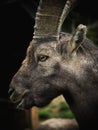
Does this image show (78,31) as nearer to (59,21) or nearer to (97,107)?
(59,21)

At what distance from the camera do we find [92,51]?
323 inches

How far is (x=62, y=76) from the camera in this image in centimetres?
808

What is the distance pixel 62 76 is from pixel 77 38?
1.87ft

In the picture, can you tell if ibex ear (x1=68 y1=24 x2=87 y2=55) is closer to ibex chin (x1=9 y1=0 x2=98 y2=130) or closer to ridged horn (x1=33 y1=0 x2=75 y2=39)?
ibex chin (x1=9 y1=0 x2=98 y2=130)

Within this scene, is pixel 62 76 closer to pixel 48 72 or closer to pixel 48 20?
pixel 48 72

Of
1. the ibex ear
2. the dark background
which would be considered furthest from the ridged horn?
the dark background

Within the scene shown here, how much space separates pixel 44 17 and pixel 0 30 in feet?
13.5

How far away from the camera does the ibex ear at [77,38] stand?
25.8 feet

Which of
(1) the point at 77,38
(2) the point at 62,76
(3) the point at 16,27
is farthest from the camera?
(3) the point at 16,27

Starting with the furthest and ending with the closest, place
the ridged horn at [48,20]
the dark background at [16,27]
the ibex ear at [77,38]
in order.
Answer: the dark background at [16,27] → the ridged horn at [48,20] → the ibex ear at [77,38]

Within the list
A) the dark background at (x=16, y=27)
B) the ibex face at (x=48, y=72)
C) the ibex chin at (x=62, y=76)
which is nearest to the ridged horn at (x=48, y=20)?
the ibex chin at (x=62, y=76)

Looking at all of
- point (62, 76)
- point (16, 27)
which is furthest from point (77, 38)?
point (16, 27)

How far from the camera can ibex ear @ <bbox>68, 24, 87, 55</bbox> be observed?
7859 millimetres

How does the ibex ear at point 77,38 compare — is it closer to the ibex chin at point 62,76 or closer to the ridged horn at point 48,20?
the ibex chin at point 62,76
